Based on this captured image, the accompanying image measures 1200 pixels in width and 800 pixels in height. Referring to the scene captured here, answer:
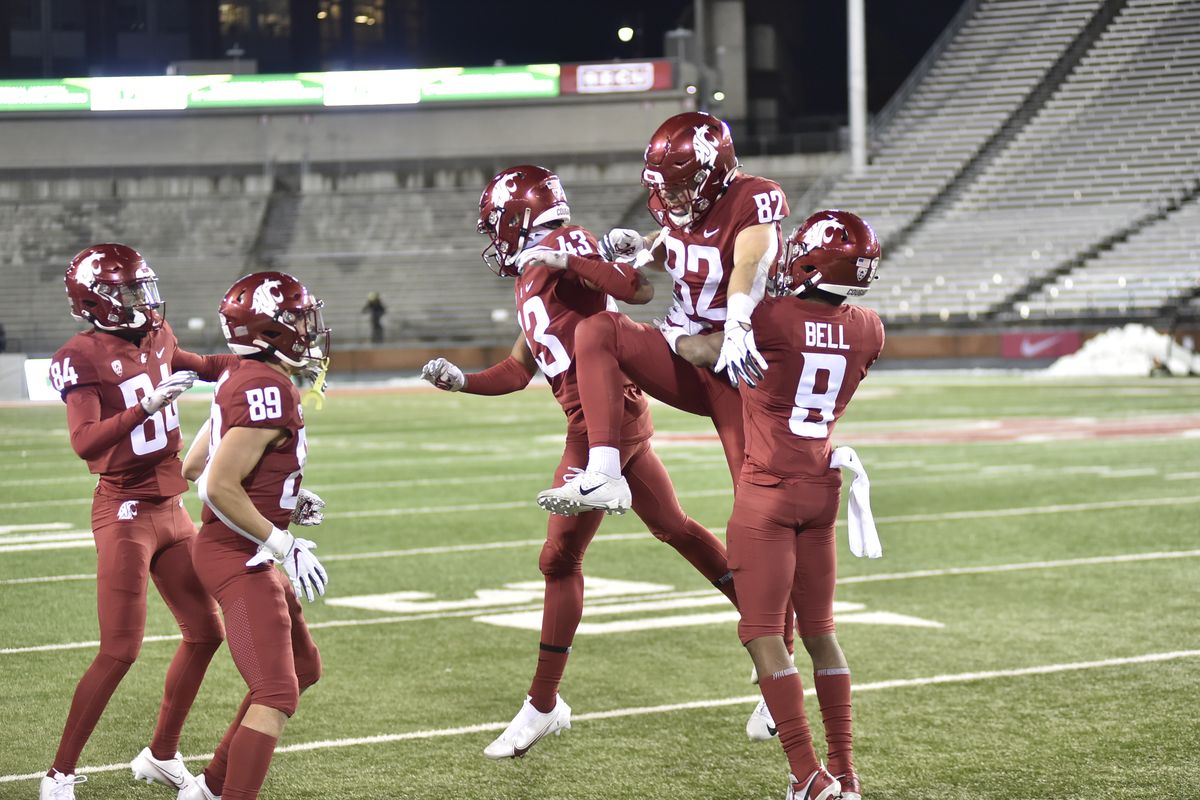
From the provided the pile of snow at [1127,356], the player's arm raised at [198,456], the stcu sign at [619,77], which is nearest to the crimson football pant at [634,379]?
the player's arm raised at [198,456]

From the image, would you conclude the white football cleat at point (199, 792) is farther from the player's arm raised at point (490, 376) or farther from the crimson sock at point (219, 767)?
the player's arm raised at point (490, 376)

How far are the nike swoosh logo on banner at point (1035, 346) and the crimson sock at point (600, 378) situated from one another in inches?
1035

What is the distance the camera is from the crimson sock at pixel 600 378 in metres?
5.25

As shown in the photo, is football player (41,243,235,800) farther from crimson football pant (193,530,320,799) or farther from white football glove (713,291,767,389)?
white football glove (713,291,767,389)

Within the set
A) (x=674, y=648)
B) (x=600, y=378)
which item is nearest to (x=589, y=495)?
(x=600, y=378)

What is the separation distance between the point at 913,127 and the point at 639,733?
114 feet

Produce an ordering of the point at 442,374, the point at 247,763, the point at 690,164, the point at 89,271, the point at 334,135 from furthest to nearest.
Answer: the point at 334,135, the point at 442,374, the point at 690,164, the point at 89,271, the point at 247,763

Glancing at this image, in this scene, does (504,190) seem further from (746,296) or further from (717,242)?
(746,296)

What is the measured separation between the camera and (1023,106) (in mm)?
37844

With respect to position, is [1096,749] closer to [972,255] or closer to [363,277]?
[972,255]

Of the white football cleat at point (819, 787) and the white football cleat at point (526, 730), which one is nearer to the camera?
the white football cleat at point (819, 787)

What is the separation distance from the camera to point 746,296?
16.4ft

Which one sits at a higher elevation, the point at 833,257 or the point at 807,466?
the point at 833,257

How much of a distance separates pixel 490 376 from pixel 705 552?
1.02m
